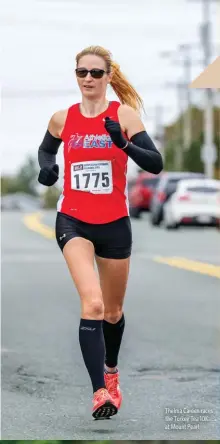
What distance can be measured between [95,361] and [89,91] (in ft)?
3.94

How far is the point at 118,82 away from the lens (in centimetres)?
613

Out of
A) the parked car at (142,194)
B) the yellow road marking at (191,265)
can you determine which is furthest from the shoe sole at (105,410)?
the parked car at (142,194)

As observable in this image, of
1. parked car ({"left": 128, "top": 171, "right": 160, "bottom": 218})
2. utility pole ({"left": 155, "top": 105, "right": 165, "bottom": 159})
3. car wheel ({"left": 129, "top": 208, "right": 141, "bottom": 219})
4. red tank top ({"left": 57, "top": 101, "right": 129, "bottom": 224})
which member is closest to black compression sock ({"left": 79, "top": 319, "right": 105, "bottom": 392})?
red tank top ({"left": 57, "top": 101, "right": 129, "bottom": 224})

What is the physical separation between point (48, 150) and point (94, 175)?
535 mm

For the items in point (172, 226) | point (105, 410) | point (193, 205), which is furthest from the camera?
point (172, 226)

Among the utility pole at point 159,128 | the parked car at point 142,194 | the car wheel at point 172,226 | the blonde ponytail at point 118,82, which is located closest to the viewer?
the blonde ponytail at point 118,82

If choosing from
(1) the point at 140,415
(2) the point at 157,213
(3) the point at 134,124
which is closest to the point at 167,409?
(1) the point at 140,415

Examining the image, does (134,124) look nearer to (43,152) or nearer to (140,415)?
(43,152)

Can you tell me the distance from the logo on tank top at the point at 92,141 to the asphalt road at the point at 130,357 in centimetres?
152

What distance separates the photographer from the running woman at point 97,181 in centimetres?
588

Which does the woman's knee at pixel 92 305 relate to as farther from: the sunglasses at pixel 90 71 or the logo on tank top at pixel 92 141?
the sunglasses at pixel 90 71

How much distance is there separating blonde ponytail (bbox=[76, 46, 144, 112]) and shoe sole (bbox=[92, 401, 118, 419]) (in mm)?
1259

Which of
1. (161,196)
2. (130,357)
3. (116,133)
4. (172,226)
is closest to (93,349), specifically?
(116,133)

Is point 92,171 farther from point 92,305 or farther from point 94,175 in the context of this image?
point 92,305
